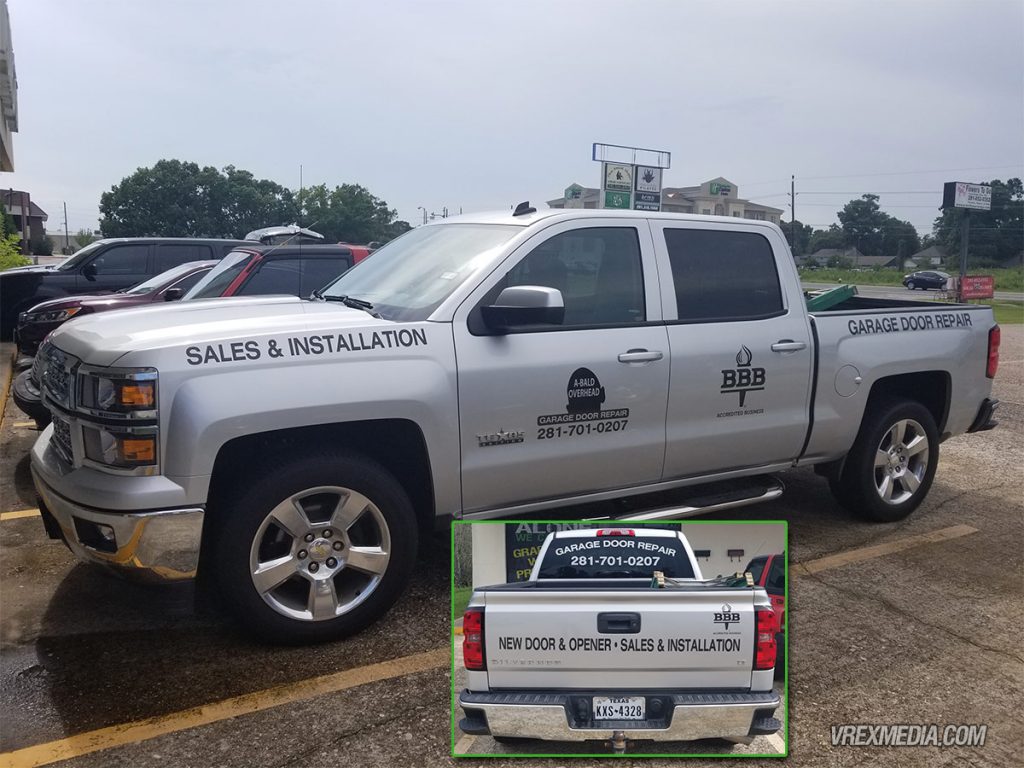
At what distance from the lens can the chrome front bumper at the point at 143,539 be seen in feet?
10.8

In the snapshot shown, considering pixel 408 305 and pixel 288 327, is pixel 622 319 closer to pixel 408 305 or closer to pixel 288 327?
pixel 408 305

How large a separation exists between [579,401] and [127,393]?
1964mm

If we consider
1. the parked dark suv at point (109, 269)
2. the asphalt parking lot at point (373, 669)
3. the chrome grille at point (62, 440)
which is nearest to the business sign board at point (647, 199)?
the parked dark suv at point (109, 269)

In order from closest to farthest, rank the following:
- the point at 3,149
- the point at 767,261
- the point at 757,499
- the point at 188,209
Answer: the point at 757,499
the point at 767,261
the point at 3,149
the point at 188,209

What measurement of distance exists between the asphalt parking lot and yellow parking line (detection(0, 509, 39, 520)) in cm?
25

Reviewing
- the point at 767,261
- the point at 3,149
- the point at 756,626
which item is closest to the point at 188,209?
the point at 3,149

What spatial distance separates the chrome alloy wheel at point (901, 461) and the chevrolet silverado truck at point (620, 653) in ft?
11.4

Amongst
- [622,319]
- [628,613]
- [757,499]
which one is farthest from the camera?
[757,499]

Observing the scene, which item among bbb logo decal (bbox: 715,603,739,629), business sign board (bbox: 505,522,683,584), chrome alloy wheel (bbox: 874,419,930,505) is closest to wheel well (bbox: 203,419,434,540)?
business sign board (bbox: 505,522,683,584)

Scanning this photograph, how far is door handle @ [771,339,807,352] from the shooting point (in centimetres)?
480

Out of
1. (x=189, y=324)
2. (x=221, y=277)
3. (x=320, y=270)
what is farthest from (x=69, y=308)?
(x=189, y=324)

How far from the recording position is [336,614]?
367cm

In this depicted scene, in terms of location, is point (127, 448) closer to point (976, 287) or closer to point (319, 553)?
point (319, 553)

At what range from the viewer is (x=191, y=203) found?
3956cm
